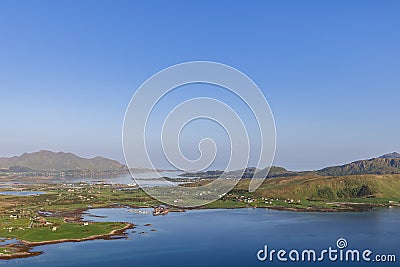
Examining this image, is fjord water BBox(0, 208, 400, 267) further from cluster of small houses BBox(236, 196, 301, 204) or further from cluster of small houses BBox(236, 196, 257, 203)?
cluster of small houses BBox(236, 196, 257, 203)

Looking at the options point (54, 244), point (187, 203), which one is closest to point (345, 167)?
point (187, 203)

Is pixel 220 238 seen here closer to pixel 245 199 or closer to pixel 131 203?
pixel 131 203

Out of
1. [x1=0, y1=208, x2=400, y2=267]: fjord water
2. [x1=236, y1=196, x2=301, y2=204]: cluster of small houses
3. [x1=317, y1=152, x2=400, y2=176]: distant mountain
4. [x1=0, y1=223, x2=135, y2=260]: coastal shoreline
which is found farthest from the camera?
[x1=317, y1=152, x2=400, y2=176]: distant mountain

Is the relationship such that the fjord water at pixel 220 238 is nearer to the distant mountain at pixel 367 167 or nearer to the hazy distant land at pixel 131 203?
the hazy distant land at pixel 131 203

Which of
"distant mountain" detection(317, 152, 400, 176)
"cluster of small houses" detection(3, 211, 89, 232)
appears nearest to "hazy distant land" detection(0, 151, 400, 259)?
"cluster of small houses" detection(3, 211, 89, 232)

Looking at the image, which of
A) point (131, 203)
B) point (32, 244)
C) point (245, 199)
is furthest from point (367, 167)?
point (32, 244)

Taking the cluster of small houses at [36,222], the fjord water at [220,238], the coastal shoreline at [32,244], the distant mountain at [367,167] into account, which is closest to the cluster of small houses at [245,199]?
the fjord water at [220,238]
